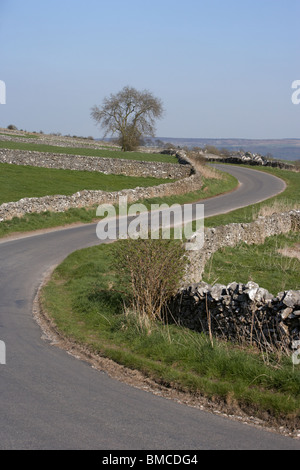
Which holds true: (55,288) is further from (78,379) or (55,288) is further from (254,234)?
(254,234)

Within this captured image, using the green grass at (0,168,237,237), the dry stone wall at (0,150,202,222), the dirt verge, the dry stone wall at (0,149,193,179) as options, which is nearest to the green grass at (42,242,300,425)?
the dirt verge

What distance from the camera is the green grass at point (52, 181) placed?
34.9 metres

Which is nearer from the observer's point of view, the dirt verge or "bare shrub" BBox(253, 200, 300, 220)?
the dirt verge

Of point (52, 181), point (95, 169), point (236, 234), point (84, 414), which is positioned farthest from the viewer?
point (95, 169)

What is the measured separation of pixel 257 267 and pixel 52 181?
26528 mm

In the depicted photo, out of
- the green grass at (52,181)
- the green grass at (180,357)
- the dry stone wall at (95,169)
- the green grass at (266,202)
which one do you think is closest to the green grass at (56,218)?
the dry stone wall at (95,169)

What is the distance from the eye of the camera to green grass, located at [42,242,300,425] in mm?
7875

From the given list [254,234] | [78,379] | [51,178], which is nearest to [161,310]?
[78,379]

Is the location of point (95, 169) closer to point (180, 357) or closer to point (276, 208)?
point (276, 208)

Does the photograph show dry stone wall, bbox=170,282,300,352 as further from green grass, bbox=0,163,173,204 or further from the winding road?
green grass, bbox=0,163,173,204

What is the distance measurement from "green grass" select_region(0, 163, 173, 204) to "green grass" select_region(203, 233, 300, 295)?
15830mm

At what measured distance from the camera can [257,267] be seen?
18.1 m

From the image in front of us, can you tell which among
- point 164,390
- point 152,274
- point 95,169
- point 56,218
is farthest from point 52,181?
point 164,390

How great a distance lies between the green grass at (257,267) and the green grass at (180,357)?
3798 mm
